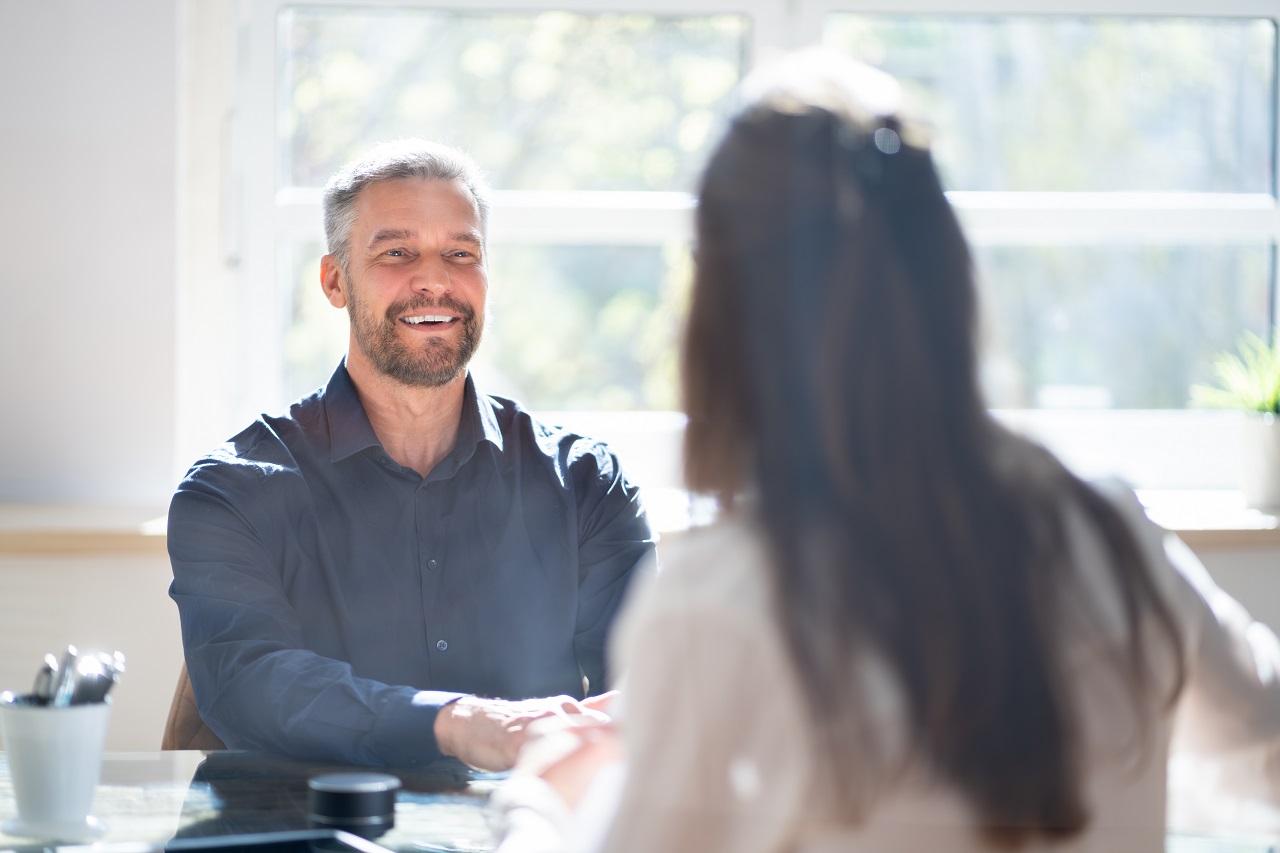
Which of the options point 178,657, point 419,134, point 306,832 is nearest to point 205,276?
point 419,134

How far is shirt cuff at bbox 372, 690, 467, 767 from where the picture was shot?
53.4 inches

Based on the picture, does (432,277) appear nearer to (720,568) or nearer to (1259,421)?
(720,568)

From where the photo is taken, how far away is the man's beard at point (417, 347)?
6.48 feet

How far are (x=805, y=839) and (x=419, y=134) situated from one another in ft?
7.84

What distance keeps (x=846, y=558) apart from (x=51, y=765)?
735 millimetres

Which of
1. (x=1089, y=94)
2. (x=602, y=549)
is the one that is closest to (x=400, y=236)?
(x=602, y=549)

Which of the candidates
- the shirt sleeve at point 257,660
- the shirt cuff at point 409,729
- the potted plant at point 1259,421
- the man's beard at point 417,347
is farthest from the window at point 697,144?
the shirt cuff at point 409,729

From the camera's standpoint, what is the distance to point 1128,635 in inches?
31.4

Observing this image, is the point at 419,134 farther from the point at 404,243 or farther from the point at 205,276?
the point at 404,243

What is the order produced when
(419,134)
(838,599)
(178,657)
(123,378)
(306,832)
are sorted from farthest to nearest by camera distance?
1. (419,134)
2. (123,378)
3. (178,657)
4. (306,832)
5. (838,599)

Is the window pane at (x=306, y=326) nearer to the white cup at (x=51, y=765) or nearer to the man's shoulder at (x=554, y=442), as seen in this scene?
the man's shoulder at (x=554, y=442)

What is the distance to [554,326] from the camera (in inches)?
117

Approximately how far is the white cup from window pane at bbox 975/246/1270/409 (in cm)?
240

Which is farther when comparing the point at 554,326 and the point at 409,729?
the point at 554,326
